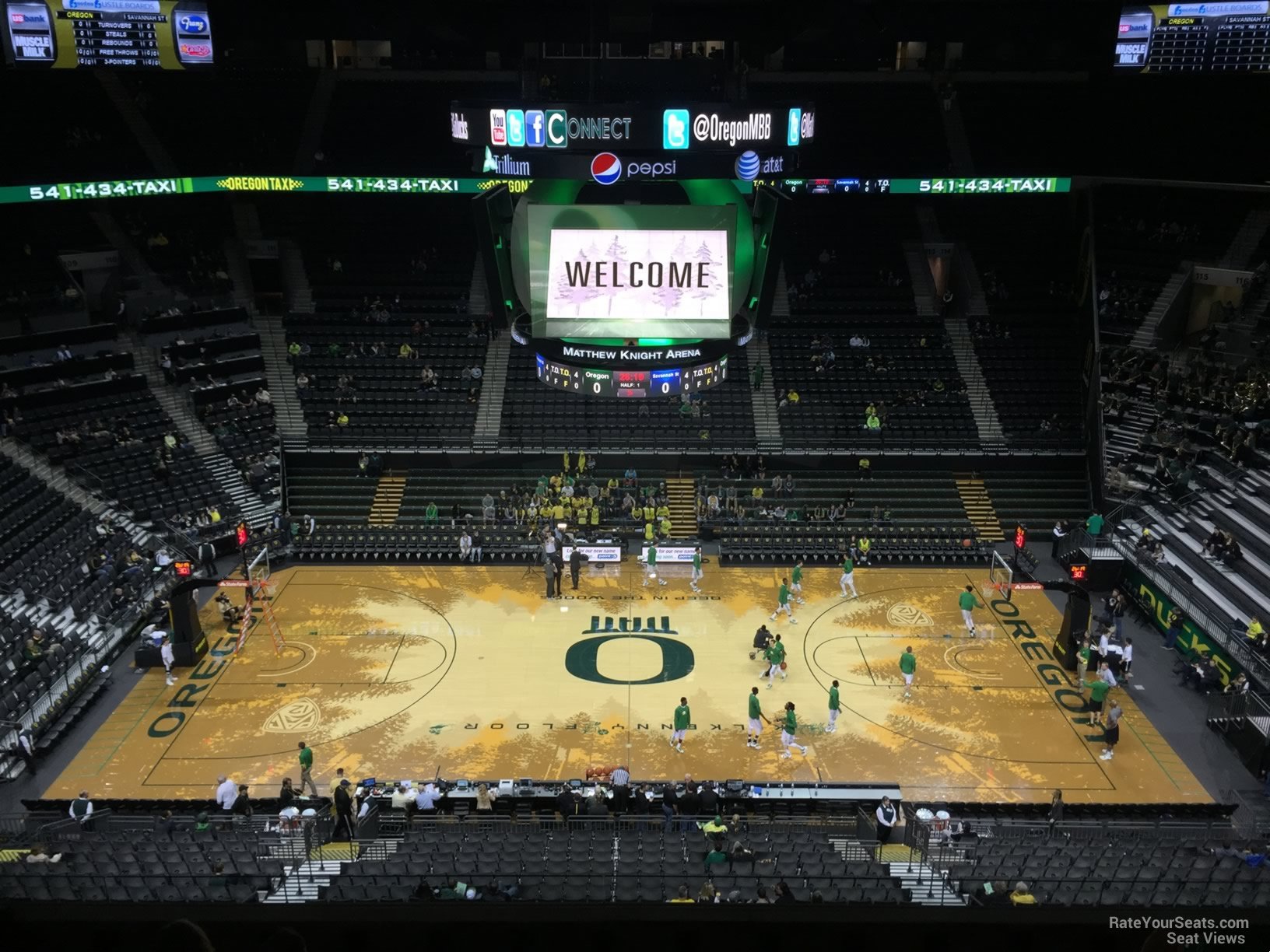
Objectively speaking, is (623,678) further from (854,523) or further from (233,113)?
(233,113)

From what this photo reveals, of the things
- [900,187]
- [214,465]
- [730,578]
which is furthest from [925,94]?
[214,465]

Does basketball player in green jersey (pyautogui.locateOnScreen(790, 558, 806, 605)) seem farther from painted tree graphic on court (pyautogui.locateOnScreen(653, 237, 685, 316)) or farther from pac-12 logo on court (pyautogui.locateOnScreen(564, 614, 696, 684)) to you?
painted tree graphic on court (pyautogui.locateOnScreen(653, 237, 685, 316))

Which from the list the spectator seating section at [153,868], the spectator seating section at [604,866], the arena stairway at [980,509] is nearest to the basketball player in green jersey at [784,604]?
the arena stairway at [980,509]

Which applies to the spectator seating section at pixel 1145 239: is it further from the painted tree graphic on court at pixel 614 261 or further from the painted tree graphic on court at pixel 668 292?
the painted tree graphic on court at pixel 614 261

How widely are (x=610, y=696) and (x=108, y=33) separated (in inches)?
1020

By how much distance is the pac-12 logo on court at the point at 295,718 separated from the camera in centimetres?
2411

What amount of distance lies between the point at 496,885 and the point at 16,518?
22.0 metres

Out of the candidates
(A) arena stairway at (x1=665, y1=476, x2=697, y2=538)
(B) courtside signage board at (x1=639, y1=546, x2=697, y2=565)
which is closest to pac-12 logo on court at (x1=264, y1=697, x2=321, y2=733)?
(B) courtside signage board at (x1=639, y1=546, x2=697, y2=565)

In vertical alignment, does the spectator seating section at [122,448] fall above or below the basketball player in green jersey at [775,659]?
above

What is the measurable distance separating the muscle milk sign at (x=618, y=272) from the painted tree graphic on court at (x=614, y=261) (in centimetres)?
1

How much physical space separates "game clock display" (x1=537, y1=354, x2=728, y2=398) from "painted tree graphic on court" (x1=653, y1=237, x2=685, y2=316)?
43.9 inches

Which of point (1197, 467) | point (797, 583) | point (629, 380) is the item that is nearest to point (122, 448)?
point (797, 583)

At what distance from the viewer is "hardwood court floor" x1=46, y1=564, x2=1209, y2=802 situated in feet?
74.1

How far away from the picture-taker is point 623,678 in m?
26.3
